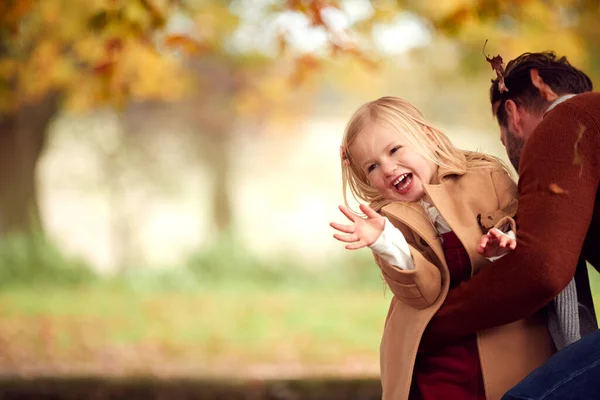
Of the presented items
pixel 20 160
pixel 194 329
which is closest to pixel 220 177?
pixel 20 160

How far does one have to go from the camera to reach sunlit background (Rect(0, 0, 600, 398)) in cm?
864

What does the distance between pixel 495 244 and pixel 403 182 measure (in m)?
0.46

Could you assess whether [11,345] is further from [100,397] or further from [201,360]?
[100,397]

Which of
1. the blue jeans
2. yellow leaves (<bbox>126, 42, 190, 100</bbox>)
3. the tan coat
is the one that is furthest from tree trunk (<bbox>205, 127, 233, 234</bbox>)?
the blue jeans

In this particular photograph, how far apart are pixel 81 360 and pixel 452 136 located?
5.85 metres

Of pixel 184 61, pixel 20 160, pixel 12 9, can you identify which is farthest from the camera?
pixel 184 61

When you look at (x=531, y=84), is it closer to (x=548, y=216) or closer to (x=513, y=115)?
(x=513, y=115)

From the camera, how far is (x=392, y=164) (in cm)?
236

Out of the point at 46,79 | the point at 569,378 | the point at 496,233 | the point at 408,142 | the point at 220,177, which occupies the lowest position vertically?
the point at 569,378

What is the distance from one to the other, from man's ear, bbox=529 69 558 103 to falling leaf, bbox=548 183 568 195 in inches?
18.1

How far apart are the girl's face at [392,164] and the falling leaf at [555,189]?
523mm

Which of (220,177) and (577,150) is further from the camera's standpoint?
(220,177)

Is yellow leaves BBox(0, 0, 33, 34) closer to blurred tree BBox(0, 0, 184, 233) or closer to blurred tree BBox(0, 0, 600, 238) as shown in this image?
blurred tree BBox(0, 0, 600, 238)

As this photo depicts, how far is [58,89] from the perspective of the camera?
1046 centimetres
